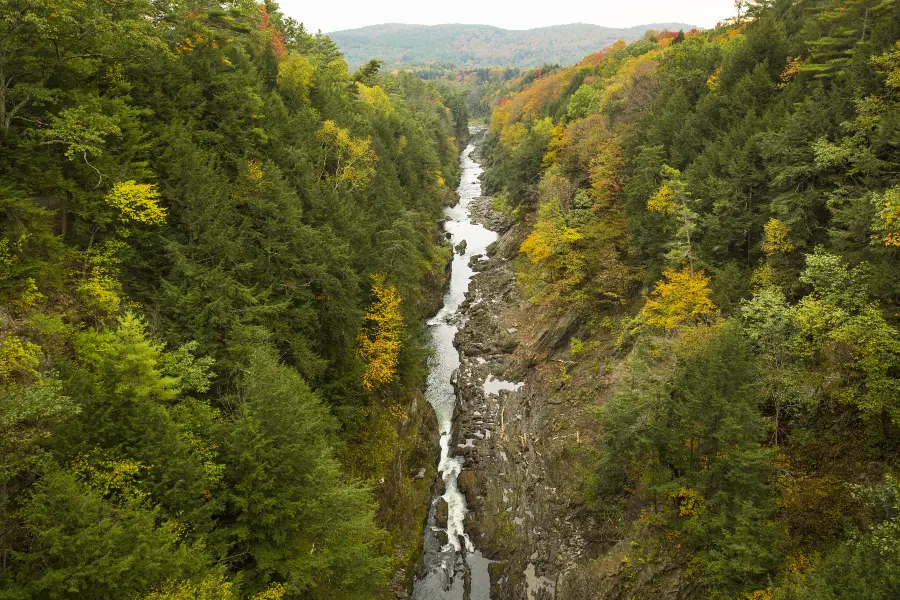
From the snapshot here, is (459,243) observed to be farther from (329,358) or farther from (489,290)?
(329,358)

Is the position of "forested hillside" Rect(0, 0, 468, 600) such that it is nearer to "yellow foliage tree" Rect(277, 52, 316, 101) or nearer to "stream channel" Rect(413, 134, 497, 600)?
"stream channel" Rect(413, 134, 497, 600)

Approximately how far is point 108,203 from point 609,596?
28717 millimetres

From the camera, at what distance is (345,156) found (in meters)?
39.6

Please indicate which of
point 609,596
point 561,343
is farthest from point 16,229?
point 561,343

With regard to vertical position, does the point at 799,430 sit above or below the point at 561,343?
above

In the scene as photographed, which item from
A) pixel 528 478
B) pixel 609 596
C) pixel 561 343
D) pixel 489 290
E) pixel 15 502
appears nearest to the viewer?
pixel 15 502

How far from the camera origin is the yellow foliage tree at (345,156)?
1464 inches

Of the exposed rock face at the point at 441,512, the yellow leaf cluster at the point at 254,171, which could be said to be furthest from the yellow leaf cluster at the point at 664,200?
the yellow leaf cluster at the point at 254,171

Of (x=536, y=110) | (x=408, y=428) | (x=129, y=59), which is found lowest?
(x=408, y=428)

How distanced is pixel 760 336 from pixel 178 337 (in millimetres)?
25675

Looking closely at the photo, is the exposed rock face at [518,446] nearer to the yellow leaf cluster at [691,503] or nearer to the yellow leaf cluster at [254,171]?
the yellow leaf cluster at [691,503]

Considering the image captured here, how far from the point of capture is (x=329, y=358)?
27.3m

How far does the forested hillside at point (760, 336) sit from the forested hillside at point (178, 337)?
12.8m

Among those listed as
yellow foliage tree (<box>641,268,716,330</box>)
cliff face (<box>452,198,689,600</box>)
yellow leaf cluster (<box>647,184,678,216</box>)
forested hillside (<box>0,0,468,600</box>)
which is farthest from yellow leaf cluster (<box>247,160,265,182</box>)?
yellow leaf cluster (<box>647,184,678,216</box>)
